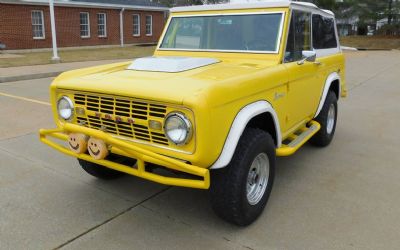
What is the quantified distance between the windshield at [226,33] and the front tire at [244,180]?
3.81 feet

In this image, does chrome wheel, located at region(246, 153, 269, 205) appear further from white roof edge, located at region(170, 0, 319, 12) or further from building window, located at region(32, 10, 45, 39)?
building window, located at region(32, 10, 45, 39)

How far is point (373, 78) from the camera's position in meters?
13.3

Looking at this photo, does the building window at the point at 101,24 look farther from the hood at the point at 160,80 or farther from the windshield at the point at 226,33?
the hood at the point at 160,80

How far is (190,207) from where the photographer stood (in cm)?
368

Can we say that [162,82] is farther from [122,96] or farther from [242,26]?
[242,26]

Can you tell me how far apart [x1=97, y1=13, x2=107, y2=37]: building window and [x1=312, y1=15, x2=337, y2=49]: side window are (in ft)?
71.4

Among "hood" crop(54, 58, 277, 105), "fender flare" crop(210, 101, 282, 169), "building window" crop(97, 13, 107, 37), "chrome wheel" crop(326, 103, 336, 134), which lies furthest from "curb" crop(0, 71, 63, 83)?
"building window" crop(97, 13, 107, 37)

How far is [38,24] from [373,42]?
2595 centimetres

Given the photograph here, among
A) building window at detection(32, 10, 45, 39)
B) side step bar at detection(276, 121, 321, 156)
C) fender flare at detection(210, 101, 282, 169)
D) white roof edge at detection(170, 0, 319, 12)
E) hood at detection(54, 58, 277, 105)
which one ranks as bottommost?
side step bar at detection(276, 121, 321, 156)

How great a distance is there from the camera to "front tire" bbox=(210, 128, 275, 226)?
9.91 feet

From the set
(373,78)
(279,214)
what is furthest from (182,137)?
(373,78)

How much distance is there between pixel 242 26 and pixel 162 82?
159 cm

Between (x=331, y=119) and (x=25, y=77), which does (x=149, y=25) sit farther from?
(x=331, y=119)

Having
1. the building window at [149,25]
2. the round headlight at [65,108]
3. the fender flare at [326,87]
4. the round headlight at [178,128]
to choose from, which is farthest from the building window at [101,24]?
the round headlight at [178,128]
